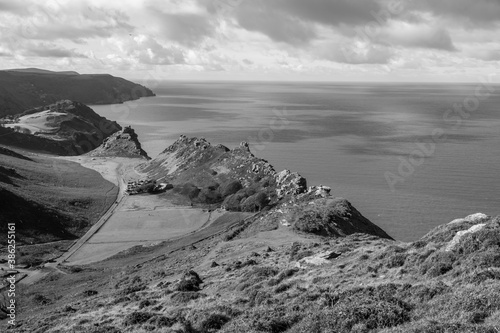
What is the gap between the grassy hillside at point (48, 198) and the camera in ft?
240

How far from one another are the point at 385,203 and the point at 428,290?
215ft

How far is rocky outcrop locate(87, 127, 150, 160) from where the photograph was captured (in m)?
151

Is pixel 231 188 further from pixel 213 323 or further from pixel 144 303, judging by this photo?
pixel 213 323

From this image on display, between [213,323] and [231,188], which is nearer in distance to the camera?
[213,323]

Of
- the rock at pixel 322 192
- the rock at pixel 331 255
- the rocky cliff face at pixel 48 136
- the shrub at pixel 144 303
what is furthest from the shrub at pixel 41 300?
the rocky cliff face at pixel 48 136

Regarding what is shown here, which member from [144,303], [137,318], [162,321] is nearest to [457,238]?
[162,321]

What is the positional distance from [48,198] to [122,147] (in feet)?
227

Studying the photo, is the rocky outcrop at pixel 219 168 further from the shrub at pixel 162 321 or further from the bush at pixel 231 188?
the shrub at pixel 162 321

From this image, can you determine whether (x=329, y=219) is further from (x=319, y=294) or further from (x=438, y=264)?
(x=319, y=294)

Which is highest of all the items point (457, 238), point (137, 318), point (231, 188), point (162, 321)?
point (457, 238)

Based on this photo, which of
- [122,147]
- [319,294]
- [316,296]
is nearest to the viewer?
[316,296]

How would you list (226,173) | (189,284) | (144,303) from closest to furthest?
1. (144,303)
2. (189,284)
3. (226,173)

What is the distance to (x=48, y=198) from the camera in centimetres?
8812

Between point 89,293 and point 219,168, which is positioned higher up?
point 219,168
